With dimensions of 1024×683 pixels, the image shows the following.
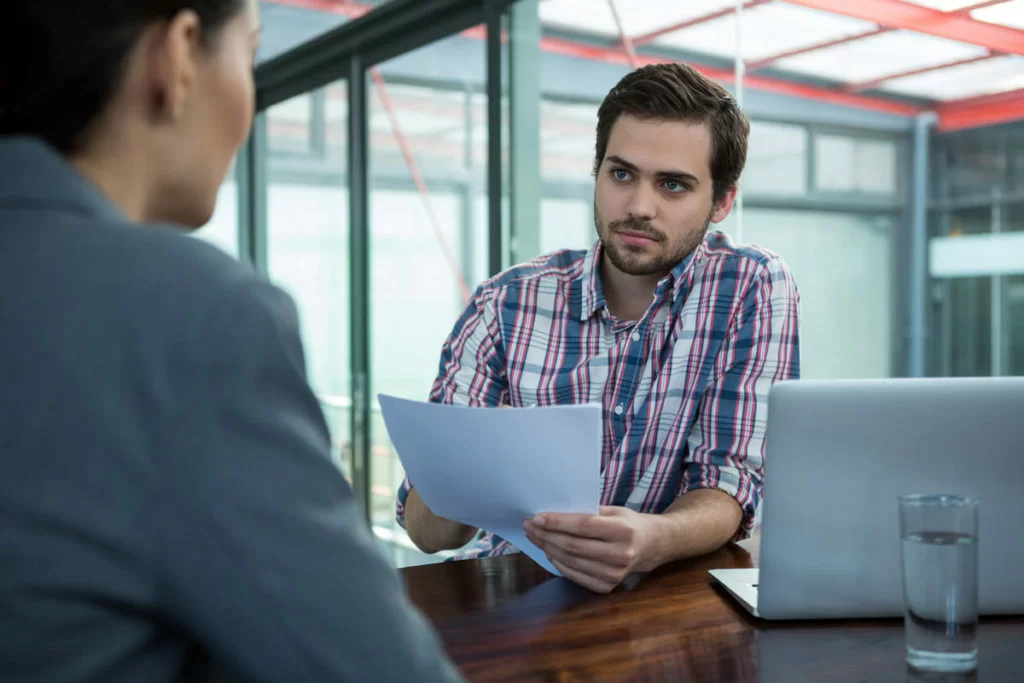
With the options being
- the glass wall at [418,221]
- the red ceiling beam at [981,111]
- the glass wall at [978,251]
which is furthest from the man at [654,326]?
the glass wall at [418,221]

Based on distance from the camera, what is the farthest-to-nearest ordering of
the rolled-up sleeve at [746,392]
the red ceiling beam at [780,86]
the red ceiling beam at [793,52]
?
1. the red ceiling beam at [780,86]
2. the red ceiling beam at [793,52]
3. the rolled-up sleeve at [746,392]

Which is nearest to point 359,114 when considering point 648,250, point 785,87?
point 785,87

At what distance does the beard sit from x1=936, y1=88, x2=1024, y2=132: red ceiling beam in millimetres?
1326

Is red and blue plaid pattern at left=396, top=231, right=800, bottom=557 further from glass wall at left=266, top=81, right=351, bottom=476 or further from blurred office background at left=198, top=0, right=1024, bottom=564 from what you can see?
glass wall at left=266, top=81, right=351, bottom=476

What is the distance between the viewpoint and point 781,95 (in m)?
3.16

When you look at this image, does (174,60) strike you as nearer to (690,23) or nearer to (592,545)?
(592,545)

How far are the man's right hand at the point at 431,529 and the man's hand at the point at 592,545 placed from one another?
377 mm

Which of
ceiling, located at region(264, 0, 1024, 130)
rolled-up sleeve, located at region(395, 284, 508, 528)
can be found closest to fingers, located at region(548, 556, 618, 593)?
rolled-up sleeve, located at region(395, 284, 508, 528)

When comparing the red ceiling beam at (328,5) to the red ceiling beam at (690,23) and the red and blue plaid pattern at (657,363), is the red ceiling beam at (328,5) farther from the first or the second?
the red and blue plaid pattern at (657,363)

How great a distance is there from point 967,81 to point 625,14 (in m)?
1.01

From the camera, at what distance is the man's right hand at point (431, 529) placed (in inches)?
59.8

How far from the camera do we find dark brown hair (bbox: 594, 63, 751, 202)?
1.74 metres

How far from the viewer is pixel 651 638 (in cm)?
97

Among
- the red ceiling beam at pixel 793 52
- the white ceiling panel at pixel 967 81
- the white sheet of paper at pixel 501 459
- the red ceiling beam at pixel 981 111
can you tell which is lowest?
the white sheet of paper at pixel 501 459
